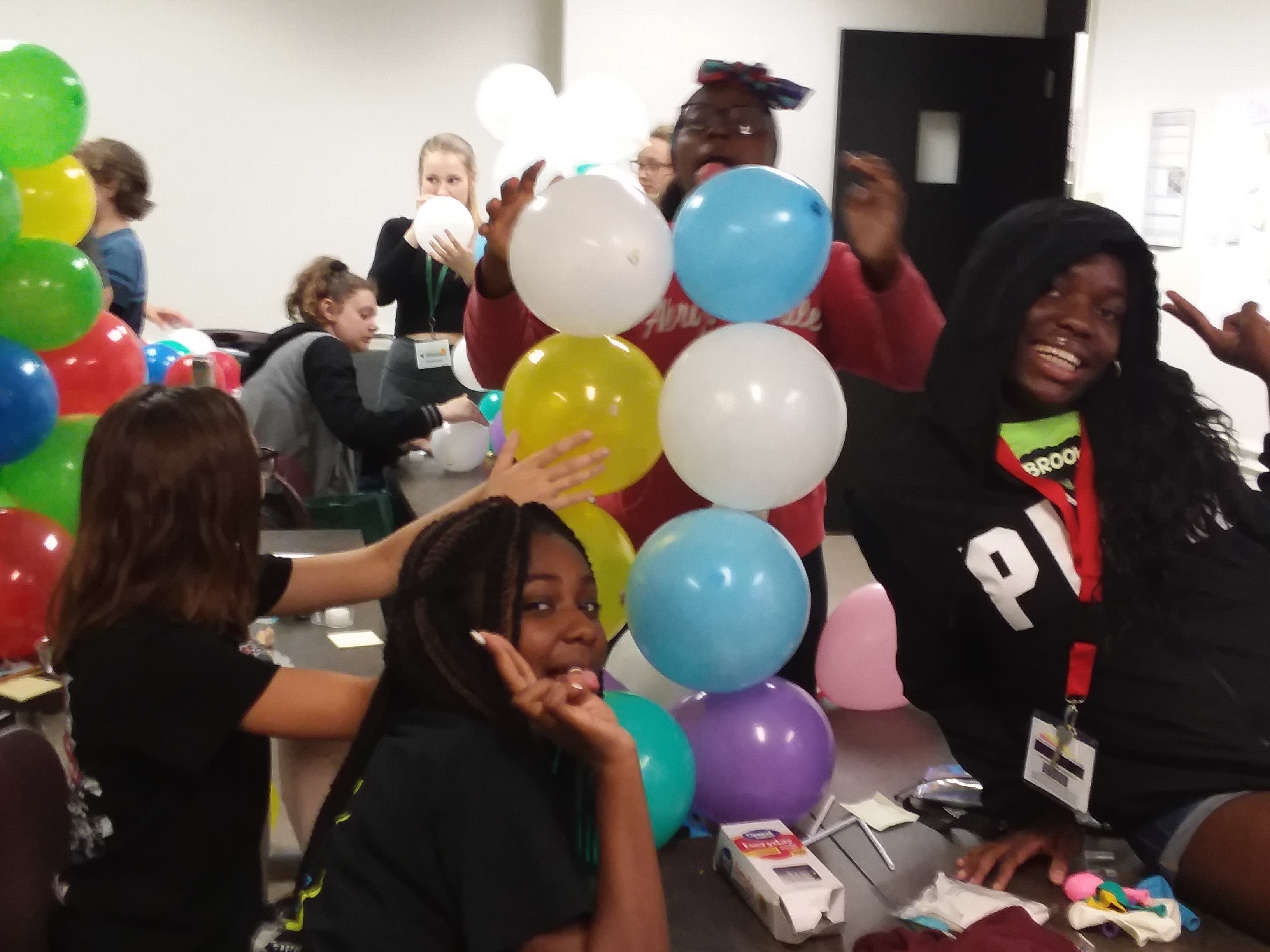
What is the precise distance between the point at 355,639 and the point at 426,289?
199 cm

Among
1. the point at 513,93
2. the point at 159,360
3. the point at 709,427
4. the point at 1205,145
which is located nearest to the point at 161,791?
the point at 709,427

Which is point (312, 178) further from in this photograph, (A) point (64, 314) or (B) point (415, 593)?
(B) point (415, 593)

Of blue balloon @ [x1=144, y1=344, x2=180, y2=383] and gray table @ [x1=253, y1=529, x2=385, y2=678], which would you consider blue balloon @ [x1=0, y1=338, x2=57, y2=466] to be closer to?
gray table @ [x1=253, y1=529, x2=385, y2=678]

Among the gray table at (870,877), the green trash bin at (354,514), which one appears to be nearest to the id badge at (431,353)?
the green trash bin at (354,514)

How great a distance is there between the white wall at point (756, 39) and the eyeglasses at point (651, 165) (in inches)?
43.8

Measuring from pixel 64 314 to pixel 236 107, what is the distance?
3124 mm

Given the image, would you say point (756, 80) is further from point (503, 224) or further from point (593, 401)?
point (593, 401)

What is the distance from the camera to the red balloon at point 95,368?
7.98 feet

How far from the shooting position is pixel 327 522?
10.9ft

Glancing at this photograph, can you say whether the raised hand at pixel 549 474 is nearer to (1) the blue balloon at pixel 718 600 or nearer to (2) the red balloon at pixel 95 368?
(1) the blue balloon at pixel 718 600

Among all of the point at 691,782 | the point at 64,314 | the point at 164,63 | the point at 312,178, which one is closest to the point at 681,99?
the point at 312,178

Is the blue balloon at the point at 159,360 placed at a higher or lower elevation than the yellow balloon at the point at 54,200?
lower

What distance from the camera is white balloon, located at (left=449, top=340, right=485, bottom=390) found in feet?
10.9

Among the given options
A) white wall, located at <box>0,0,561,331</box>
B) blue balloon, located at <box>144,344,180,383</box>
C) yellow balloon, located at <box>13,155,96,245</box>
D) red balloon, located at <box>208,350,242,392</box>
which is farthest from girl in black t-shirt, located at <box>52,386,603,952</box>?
white wall, located at <box>0,0,561,331</box>
